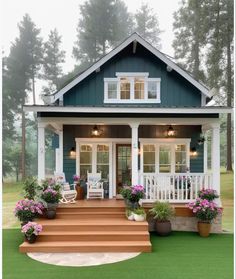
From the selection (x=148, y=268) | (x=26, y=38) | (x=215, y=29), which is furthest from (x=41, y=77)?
(x=148, y=268)

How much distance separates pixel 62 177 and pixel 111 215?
2308 mm

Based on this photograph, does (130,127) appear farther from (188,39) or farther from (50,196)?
(188,39)

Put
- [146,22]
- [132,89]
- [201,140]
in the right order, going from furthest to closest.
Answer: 1. [146,22]
2. [201,140]
3. [132,89]

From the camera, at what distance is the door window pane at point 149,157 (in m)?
10.9

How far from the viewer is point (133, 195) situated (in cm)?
791

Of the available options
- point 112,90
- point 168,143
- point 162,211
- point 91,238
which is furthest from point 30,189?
point 168,143

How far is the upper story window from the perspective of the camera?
33.8 ft

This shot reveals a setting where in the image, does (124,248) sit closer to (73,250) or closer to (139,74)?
(73,250)

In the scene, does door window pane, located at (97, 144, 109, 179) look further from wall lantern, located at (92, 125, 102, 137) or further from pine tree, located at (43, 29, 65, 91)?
pine tree, located at (43, 29, 65, 91)

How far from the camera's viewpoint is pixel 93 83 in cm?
1034

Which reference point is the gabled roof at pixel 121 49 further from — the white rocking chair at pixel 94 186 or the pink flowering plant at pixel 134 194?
the pink flowering plant at pixel 134 194

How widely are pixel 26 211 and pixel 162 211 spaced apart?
3616 millimetres

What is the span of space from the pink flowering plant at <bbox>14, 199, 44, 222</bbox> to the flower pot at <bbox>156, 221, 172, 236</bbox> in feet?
10.5

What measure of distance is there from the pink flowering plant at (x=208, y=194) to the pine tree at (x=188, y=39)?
1317 cm
